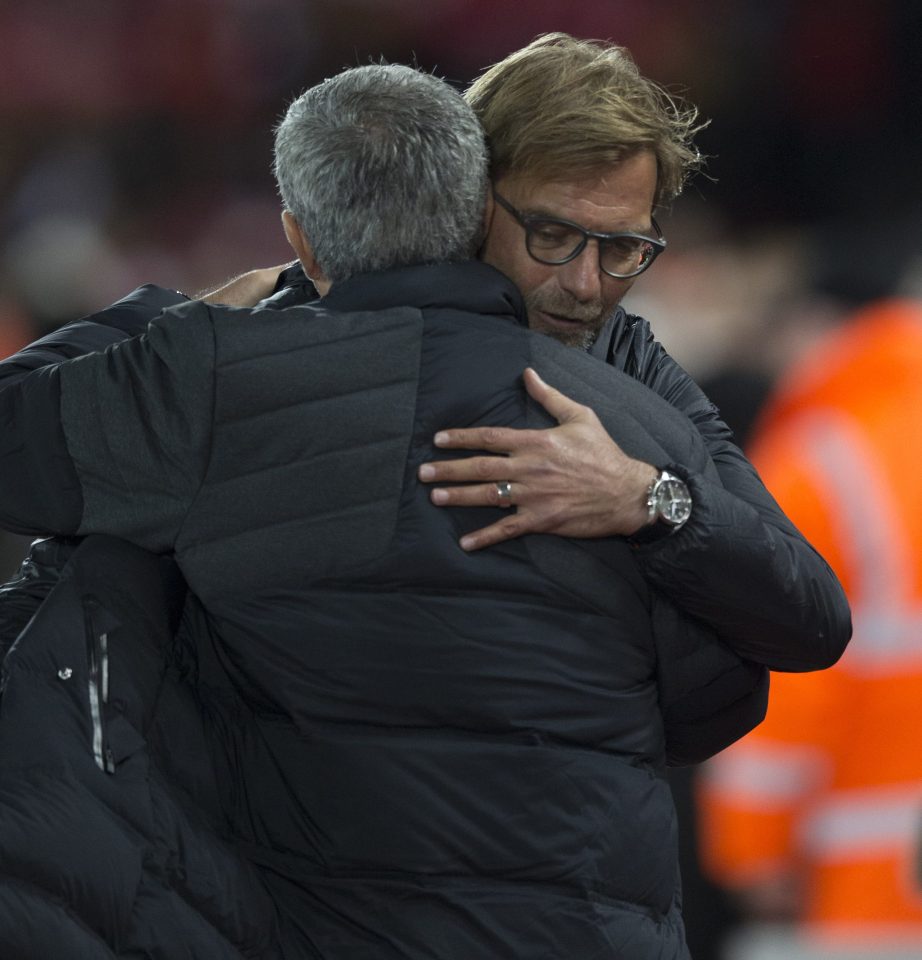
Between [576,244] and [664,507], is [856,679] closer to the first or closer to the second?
[576,244]

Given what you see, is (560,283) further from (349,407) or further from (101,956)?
(101,956)

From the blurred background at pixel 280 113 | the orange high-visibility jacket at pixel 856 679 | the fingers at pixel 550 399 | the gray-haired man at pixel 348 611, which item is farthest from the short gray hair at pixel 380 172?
the blurred background at pixel 280 113

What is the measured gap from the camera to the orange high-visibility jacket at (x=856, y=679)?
2549mm

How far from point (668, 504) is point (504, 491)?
16 centimetres

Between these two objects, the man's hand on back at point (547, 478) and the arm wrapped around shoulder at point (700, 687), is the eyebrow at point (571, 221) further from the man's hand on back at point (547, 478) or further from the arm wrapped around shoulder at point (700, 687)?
the arm wrapped around shoulder at point (700, 687)

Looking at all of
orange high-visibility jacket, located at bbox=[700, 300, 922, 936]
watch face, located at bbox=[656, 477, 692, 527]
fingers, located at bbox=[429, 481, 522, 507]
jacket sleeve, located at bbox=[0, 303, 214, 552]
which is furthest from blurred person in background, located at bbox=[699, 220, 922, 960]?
jacket sleeve, located at bbox=[0, 303, 214, 552]

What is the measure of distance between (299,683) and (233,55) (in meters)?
5.96

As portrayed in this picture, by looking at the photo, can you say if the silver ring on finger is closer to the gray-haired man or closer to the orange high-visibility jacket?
the gray-haired man

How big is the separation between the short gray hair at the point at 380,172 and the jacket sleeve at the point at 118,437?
0.15 metres

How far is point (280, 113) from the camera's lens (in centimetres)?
652

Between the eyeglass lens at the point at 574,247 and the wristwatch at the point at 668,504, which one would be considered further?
the eyeglass lens at the point at 574,247

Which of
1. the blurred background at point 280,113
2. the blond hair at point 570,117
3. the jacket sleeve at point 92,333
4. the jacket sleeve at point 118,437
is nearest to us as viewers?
the jacket sleeve at point 118,437

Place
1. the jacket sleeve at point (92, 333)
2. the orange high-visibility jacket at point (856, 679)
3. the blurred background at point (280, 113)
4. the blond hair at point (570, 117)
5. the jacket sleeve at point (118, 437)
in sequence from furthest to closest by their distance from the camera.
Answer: the blurred background at point (280, 113) < the orange high-visibility jacket at point (856, 679) < the blond hair at point (570, 117) < the jacket sleeve at point (92, 333) < the jacket sleeve at point (118, 437)

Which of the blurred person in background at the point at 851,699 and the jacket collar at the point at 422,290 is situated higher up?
the jacket collar at the point at 422,290
